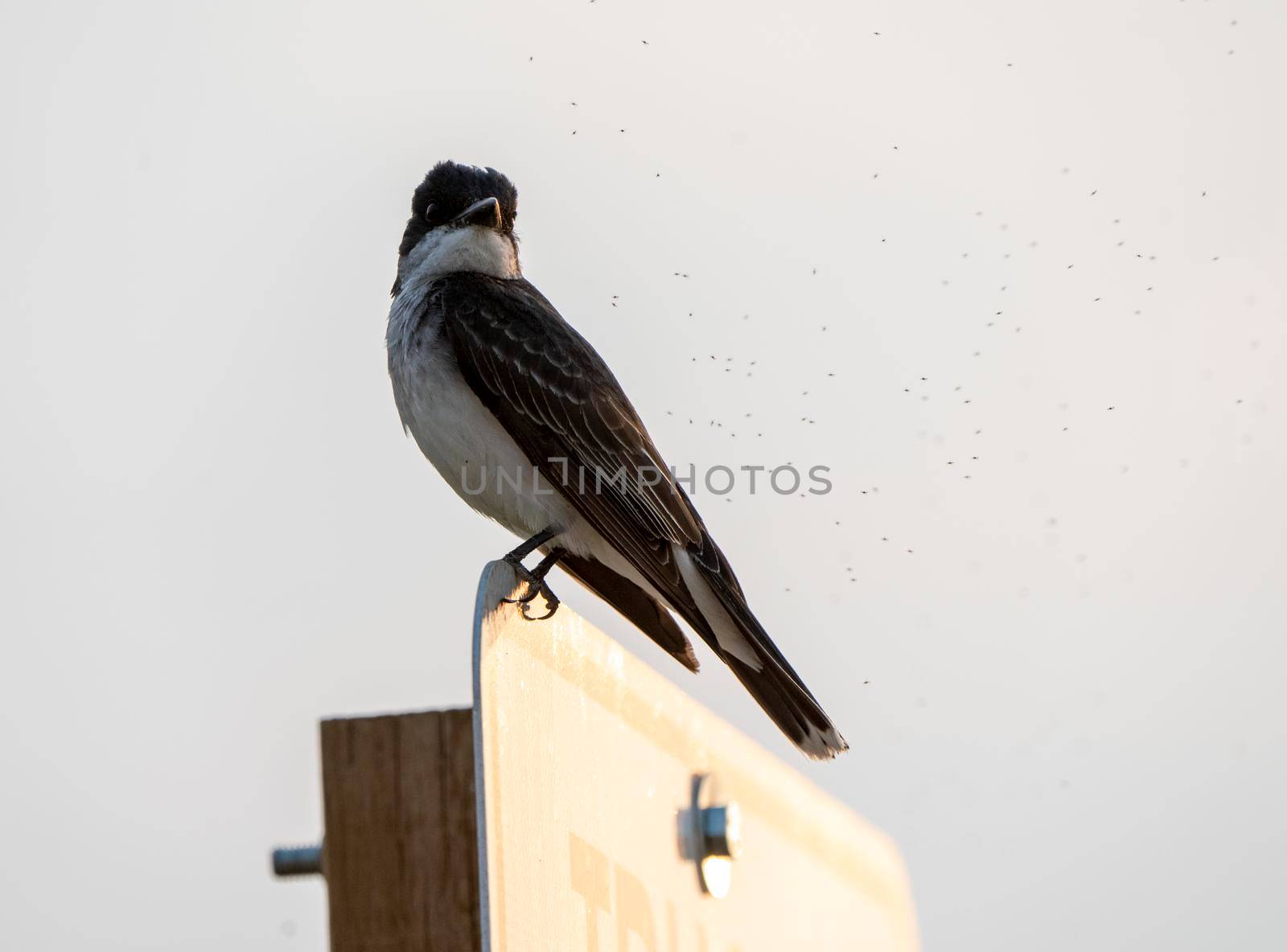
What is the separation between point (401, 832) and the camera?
9.11ft

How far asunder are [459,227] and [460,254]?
0.63 ft

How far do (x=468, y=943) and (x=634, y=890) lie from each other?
0.75 metres

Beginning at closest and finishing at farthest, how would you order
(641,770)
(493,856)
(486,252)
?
1. (493,856)
2. (641,770)
3. (486,252)

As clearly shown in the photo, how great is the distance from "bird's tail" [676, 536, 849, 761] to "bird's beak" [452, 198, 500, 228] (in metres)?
1.81

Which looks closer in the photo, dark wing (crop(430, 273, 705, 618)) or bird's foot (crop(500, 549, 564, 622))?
bird's foot (crop(500, 549, 564, 622))

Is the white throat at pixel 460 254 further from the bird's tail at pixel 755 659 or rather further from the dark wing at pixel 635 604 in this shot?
the bird's tail at pixel 755 659

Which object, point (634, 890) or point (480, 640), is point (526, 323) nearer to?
point (634, 890)

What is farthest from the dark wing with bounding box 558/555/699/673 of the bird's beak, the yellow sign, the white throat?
the bird's beak

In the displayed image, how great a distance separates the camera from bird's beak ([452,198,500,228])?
640cm

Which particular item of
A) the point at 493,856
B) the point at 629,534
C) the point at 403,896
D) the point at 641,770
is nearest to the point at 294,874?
the point at 403,896

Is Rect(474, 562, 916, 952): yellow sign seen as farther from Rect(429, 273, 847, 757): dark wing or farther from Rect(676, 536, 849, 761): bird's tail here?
Rect(429, 273, 847, 757): dark wing

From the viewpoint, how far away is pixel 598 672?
3369mm

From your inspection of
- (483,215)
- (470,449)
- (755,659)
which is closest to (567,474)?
(470,449)

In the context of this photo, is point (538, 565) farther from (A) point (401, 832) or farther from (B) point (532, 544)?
(A) point (401, 832)
